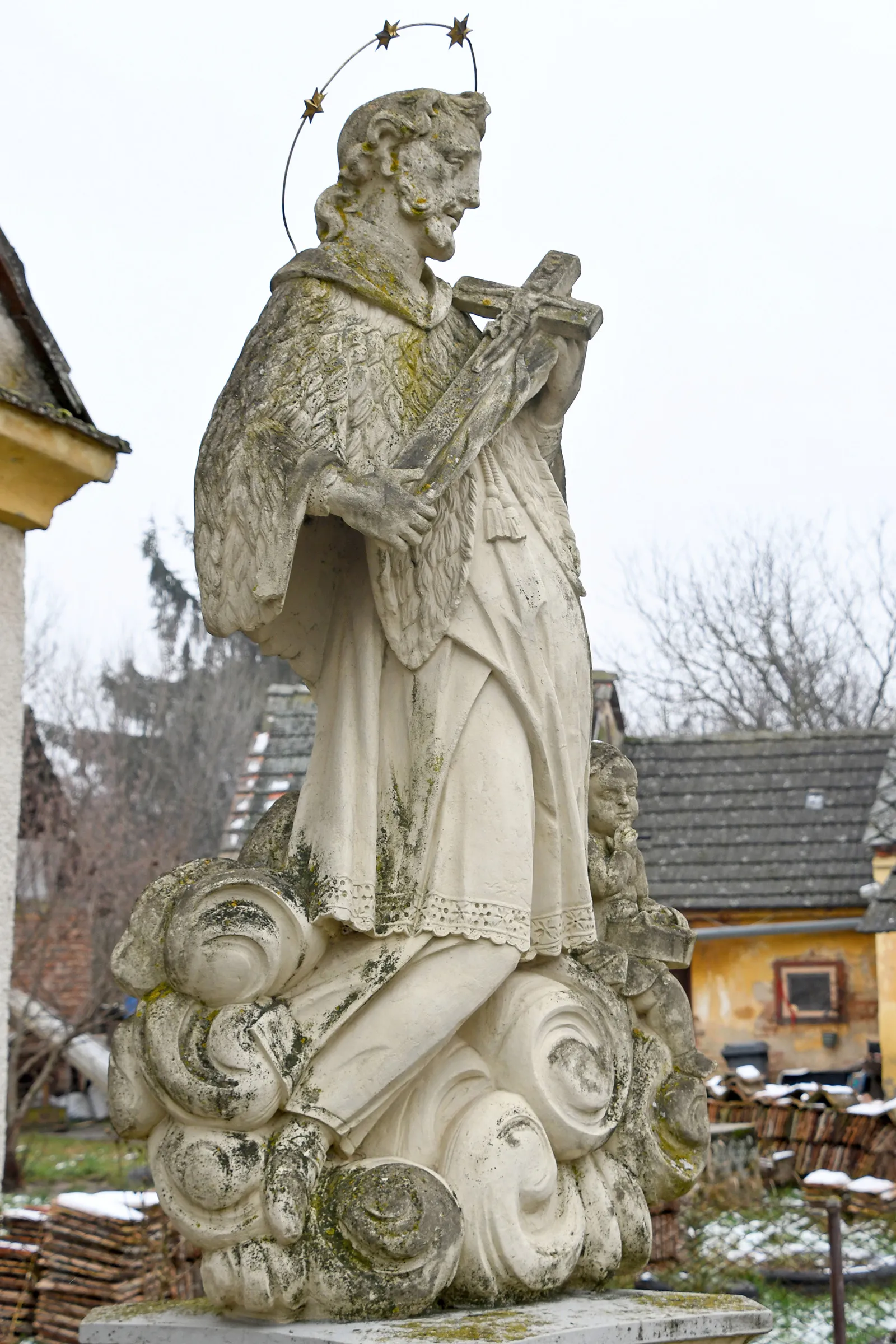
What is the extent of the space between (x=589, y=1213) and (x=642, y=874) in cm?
97

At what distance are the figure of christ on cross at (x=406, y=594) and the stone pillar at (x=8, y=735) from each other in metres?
2.64

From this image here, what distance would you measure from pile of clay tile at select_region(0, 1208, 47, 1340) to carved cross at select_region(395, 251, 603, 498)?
5.71 metres

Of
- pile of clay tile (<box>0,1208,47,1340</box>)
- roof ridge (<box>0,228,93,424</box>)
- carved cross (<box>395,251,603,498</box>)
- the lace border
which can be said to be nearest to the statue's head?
carved cross (<box>395,251,603,498</box>)

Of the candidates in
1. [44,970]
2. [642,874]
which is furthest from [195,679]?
[642,874]

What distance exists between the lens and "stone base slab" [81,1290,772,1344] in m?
3.19

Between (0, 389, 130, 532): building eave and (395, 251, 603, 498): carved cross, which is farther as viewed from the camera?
(0, 389, 130, 532): building eave

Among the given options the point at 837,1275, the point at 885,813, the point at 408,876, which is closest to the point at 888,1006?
the point at 885,813

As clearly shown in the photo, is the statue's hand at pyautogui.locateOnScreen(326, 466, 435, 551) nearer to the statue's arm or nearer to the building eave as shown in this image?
the statue's arm

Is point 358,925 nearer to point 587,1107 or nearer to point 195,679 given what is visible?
point 587,1107

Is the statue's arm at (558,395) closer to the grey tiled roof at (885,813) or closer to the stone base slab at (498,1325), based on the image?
the stone base slab at (498,1325)

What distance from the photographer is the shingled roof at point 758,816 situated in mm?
15625

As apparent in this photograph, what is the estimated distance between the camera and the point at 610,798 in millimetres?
4340

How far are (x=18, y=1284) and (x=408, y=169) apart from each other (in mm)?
6065

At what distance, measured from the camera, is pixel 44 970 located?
17.2m
